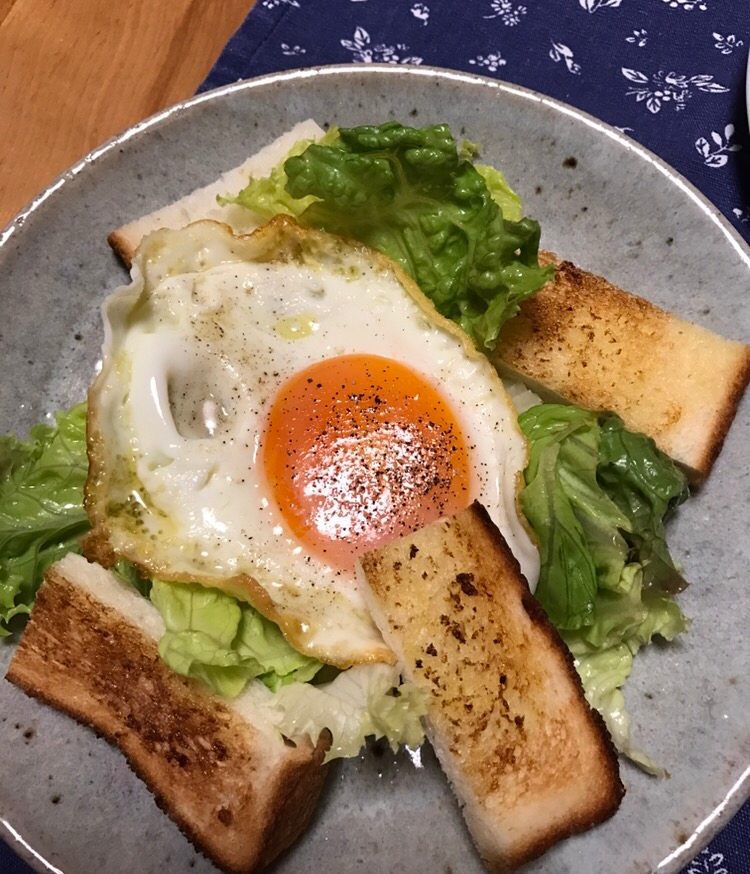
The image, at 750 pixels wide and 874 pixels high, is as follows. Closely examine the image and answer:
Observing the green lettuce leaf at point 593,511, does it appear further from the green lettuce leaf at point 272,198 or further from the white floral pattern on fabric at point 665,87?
the white floral pattern on fabric at point 665,87

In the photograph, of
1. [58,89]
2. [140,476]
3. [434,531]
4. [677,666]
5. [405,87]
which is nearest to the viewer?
[434,531]

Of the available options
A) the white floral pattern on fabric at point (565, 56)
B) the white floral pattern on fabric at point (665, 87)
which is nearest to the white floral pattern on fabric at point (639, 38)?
the white floral pattern on fabric at point (665, 87)

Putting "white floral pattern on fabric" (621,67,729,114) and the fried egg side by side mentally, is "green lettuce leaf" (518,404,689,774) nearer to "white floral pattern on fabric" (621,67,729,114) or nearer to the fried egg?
the fried egg

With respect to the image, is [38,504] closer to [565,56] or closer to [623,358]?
[623,358]

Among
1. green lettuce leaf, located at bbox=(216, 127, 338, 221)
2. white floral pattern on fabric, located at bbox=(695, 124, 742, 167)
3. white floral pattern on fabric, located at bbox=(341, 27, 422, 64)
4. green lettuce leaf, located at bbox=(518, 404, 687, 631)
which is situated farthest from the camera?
white floral pattern on fabric, located at bbox=(341, 27, 422, 64)

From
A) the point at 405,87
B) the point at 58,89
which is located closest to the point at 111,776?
the point at 405,87

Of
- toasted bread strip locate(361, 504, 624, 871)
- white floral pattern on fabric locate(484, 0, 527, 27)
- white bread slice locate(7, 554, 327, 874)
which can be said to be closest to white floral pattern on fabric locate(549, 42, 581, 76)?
white floral pattern on fabric locate(484, 0, 527, 27)

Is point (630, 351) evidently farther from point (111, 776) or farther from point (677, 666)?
point (111, 776)
